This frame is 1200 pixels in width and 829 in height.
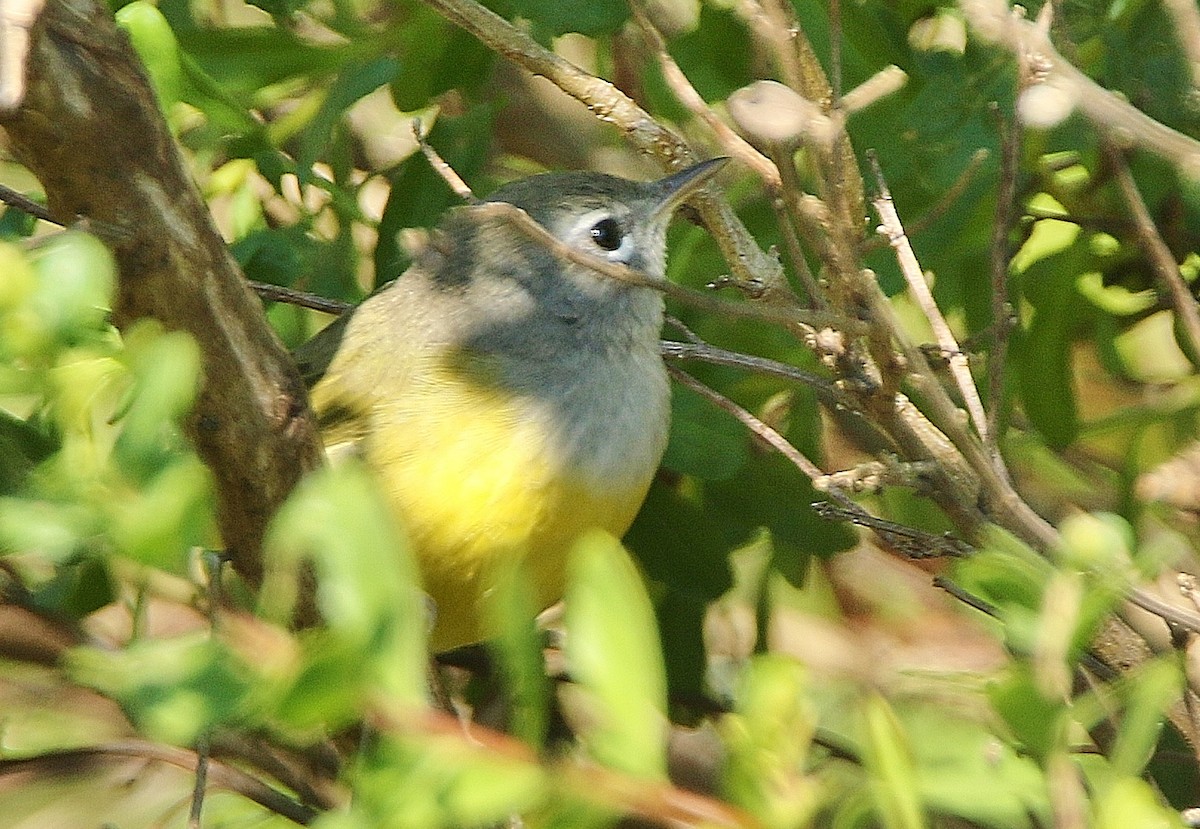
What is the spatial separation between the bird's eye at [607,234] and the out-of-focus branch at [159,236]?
1.20m

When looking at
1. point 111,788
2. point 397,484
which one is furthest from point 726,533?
point 111,788

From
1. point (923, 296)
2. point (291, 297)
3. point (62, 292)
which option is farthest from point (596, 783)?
Answer: point (291, 297)

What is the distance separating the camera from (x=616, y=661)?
1.04 m

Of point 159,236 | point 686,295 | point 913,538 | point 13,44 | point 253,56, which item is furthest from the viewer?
point 253,56

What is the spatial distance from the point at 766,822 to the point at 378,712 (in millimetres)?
256

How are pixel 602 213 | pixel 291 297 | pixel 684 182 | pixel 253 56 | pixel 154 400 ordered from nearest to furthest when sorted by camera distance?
pixel 154 400
pixel 291 297
pixel 684 182
pixel 253 56
pixel 602 213

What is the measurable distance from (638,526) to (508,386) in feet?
1.06

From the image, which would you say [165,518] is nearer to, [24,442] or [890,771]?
[890,771]

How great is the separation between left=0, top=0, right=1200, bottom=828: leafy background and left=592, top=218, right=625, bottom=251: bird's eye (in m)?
0.15

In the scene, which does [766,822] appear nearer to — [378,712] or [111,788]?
[378,712]

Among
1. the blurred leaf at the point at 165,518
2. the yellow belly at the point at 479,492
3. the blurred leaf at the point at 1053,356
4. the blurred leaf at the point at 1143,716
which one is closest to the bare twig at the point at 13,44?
the blurred leaf at the point at 165,518

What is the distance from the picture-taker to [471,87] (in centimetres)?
271

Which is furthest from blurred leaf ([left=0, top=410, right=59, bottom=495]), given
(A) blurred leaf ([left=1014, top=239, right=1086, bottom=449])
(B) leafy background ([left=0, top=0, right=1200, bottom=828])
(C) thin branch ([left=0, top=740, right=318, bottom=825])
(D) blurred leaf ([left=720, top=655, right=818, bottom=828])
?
(A) blurred leaf ([left=1014, top=239, right=1086, bottom=449])

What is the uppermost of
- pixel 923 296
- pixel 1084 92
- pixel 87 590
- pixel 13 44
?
pixel 1084 92
